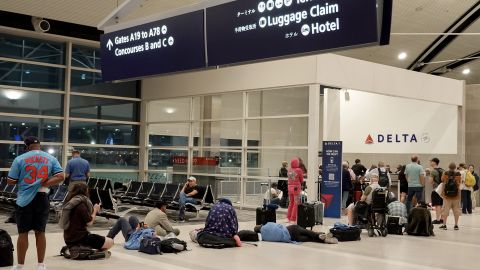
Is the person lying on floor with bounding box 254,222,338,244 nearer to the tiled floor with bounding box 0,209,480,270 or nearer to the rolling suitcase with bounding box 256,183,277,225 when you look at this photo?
the tiled floor with bounding box 0,209,480,270

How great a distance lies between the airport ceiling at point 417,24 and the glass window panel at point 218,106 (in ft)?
10.3

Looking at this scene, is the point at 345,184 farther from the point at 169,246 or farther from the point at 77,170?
the point at 169,246

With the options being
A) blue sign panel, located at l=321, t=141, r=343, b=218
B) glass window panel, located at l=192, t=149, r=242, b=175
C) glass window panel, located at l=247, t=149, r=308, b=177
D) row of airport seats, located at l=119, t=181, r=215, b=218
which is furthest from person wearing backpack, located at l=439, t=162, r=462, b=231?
glass window panel, located at l=192, t=149, r=242, b=175

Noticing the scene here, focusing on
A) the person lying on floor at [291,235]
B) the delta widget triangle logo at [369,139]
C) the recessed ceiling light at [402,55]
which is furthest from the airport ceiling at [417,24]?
the person lying on floor at [291,235]

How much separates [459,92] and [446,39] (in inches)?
213

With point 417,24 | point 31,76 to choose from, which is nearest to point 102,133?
point 31,76

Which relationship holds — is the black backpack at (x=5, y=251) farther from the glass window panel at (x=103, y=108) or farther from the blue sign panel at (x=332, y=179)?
the glass window panel at (x=103, y=108)

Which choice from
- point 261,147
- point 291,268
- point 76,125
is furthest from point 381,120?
point 291,268

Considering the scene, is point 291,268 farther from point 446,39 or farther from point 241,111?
point 446,39

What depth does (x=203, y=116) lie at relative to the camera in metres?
18.3

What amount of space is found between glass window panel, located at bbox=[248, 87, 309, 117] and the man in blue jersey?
9327 millimetres

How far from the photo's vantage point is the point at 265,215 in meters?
11.5

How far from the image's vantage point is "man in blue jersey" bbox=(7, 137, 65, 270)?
634cm

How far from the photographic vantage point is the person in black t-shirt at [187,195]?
1270cm
